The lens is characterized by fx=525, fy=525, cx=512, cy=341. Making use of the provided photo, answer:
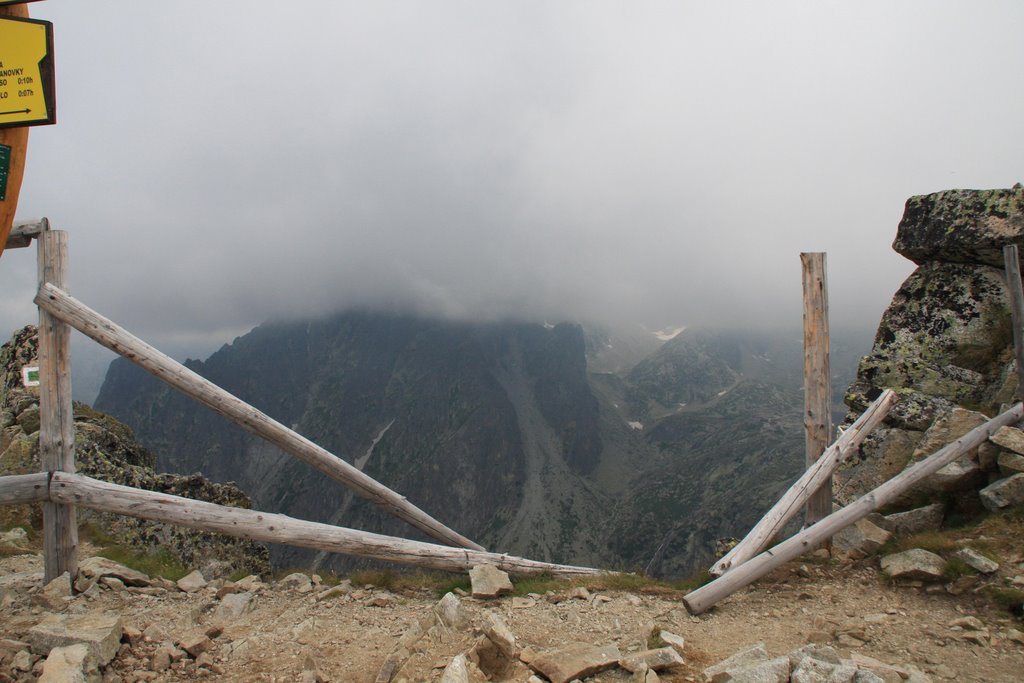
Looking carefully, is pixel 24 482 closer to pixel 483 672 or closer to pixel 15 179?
pixel 15 179

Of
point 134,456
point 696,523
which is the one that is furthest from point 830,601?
point 696,523

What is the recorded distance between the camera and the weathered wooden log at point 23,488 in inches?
283

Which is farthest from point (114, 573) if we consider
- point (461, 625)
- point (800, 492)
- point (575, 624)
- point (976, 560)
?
point (976, 560)

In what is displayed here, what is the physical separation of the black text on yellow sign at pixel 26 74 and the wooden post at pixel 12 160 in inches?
4.1

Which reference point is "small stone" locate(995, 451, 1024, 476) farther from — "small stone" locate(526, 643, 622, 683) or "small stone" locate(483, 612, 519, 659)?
"small stone" locate(483, 612, 519, 659)

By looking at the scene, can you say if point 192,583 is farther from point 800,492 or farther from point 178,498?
point 800,492

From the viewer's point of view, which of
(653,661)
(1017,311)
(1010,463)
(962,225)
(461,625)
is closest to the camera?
(653,661)

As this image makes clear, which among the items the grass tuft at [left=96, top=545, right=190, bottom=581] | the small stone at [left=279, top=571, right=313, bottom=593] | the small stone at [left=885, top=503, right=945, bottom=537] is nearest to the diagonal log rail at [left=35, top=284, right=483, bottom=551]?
the small stone at [left=279, top=571, right=313, bottom=593]

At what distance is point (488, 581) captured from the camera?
8461mm

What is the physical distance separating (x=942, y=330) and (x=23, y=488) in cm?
1839

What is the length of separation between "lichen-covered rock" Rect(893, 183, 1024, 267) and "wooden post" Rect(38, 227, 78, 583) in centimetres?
1822

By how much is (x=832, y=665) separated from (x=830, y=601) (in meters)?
3.96

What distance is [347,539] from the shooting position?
828cm

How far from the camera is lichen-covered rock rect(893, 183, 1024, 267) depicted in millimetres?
12188
